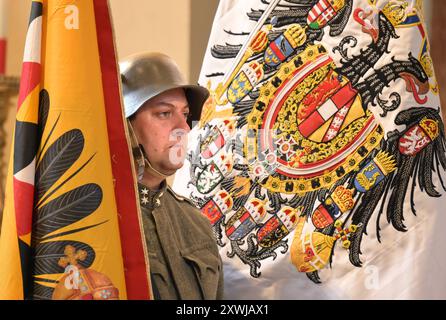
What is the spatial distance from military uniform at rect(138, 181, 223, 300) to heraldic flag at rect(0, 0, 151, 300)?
0.32 metres

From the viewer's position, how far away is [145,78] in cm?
167

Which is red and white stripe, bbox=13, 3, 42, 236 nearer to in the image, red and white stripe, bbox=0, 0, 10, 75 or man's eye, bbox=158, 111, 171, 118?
man's eye, bbox=158, 111, 171, 118

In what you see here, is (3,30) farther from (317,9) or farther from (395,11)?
(395,11)

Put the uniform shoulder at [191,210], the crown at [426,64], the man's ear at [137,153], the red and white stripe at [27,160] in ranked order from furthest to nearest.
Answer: the crown at [426,64]
the uniform shoulder at [191,210]
the man's ear at [137,153]
the red and white stripe at [27,160]

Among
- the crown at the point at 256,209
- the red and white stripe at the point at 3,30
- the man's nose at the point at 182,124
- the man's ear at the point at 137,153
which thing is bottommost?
the crown at the point at 256,209

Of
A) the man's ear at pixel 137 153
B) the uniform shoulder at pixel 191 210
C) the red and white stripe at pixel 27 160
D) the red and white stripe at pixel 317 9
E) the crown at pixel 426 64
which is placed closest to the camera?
the red and white stripe at pixel 27 160

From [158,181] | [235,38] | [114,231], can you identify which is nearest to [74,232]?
[114,231]

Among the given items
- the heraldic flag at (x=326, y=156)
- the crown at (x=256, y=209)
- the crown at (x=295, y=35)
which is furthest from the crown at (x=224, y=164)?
the crown at (x=295, y=35)

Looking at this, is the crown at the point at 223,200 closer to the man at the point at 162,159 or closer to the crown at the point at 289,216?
the crown at the point at 289,216

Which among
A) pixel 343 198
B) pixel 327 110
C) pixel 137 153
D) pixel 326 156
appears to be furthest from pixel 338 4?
pixel 137 153

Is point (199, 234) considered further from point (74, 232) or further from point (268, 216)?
point (74, 232)

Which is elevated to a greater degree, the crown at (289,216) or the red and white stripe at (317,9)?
the red and white stripe at (317,9)

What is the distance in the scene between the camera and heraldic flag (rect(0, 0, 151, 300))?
124cm

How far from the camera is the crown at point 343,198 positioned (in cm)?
193
